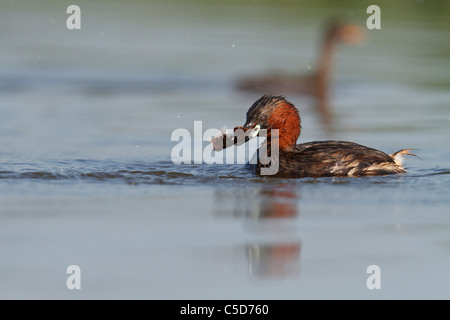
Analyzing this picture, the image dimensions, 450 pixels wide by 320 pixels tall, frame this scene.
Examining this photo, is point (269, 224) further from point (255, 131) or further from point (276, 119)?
point (276, 119)

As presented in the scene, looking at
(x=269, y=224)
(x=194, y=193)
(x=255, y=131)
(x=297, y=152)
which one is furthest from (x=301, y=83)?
(x=269, y=224)

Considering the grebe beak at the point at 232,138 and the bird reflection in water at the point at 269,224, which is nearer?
the bird reflection in water at the point at 269,224

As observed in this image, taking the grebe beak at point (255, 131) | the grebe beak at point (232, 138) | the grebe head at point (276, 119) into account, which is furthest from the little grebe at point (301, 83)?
the grebe beak at point (232, 138)

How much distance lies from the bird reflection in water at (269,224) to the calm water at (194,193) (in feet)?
0.06

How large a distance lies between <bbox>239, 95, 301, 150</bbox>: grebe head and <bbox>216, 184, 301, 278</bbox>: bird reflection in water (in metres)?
0.75

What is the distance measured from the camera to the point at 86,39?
24.9 metres

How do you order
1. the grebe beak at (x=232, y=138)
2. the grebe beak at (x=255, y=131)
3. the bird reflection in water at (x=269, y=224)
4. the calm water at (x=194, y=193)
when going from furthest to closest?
the grebe beak at (x=255, y=131) → the grebe beak at (x=232, y=138) → the bird reflection in water at (x=269, y=224) → the calm water at (x=194, y=193)

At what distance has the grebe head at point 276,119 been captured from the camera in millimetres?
9633

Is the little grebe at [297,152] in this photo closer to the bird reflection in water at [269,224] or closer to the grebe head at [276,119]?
the grebe head at [276,119]

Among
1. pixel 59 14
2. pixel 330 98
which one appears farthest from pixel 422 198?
pixel 59 14

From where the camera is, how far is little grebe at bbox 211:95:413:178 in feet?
31.3

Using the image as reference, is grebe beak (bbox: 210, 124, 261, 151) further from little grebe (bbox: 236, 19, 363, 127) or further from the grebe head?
little grebe (bbox: 236, 19, 363, 127)

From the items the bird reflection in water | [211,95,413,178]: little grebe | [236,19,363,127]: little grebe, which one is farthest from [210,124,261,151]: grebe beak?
[236,19,363,127]: little grebe
